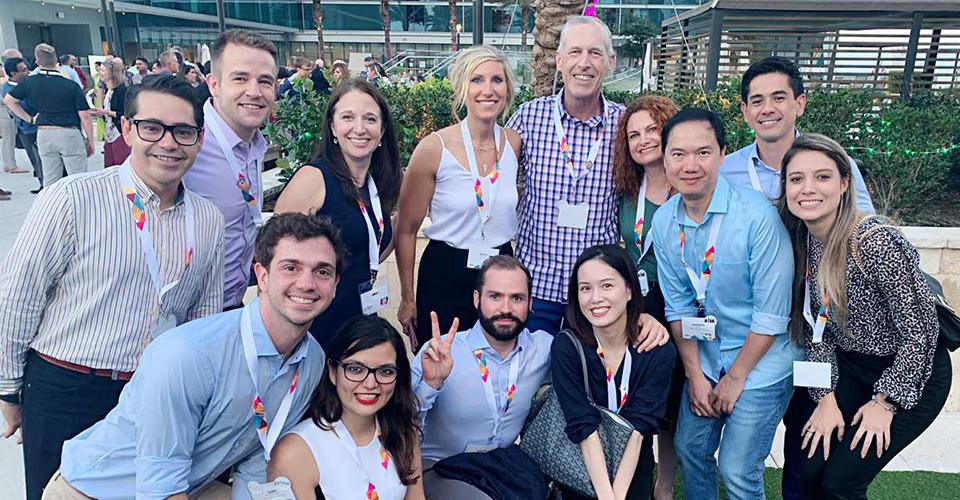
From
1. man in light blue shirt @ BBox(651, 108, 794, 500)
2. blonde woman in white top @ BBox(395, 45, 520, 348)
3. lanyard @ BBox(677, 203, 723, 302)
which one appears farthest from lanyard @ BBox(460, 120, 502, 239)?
lanyard @ BBox(677, 203, 723, 302)

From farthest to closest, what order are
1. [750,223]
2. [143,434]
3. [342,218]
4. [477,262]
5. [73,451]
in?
[477,262] < [342,218] < [750,223] < [73,451] < [143,434]

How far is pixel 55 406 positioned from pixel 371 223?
1464mm

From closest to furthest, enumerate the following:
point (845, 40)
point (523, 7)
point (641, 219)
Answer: point (641, 219)
point (845, 40)
point (523, 7)

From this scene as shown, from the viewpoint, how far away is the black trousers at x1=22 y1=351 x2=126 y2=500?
2.30 meters

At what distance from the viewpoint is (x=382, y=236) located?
3133 millimetres

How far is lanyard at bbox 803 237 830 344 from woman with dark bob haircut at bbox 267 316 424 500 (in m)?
1.73

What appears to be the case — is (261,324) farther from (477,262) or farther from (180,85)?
(477,262)

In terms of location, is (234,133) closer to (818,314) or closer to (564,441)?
(564,441)

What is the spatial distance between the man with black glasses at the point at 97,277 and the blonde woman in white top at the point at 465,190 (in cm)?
125

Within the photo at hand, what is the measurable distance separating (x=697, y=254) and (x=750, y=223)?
25 centimetres

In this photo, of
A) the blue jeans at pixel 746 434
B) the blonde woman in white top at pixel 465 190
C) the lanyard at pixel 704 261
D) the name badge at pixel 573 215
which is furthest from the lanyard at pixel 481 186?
the blue jeans at pixel 746 434

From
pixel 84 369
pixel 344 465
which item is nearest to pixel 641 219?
pixel 344 465

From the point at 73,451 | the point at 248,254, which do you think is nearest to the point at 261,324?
the point at 73,451

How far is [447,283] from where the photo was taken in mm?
3430
